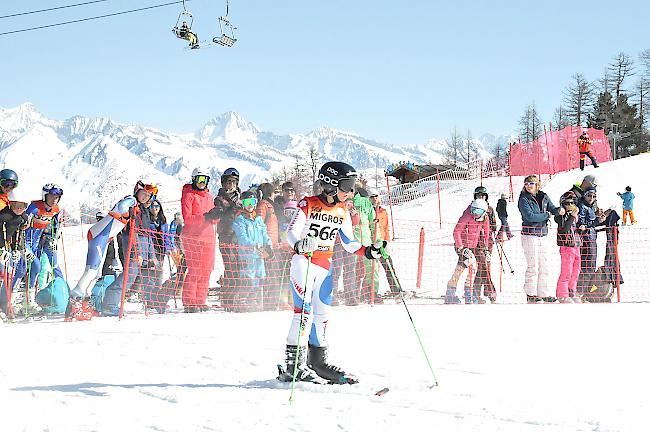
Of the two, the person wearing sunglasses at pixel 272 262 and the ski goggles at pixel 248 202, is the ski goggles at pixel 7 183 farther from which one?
the person wearing sunglasses at pixel 272 262

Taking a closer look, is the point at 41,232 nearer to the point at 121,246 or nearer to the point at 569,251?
the point at 121,246

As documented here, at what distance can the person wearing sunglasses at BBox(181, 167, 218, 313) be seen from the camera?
9984 mm

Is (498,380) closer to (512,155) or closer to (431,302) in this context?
(431,302)

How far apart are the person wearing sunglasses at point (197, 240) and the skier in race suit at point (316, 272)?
4528mm

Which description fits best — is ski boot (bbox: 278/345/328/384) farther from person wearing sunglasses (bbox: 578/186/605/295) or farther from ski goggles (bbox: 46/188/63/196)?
person wearing sunglasses (bbox: 578/186/605/295)

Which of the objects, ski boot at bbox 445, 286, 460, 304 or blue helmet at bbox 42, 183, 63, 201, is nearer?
blue helmet at bbox 42, 183, 63, 201

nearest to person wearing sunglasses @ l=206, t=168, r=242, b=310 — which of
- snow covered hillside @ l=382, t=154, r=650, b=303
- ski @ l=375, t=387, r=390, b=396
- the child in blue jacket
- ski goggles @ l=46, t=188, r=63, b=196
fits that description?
ski goggles @ l=46, t=188, r=63, b=196

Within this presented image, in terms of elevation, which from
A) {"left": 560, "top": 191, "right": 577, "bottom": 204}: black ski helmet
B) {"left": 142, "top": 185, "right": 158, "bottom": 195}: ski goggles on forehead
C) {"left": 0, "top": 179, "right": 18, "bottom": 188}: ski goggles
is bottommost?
{"left": 560, "top": 191, "right": 577, "bottom": 204}: black ski helmet

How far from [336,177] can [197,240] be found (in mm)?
4981

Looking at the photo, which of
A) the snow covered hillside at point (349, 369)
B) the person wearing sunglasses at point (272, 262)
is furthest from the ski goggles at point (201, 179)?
the snow covered hillside at point (349, 369)

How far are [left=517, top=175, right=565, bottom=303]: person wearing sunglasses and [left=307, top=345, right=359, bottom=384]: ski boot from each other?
5938 mm

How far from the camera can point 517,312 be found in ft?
30.1

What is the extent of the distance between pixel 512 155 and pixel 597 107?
3565cm

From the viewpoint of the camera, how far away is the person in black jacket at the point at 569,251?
410 inches
